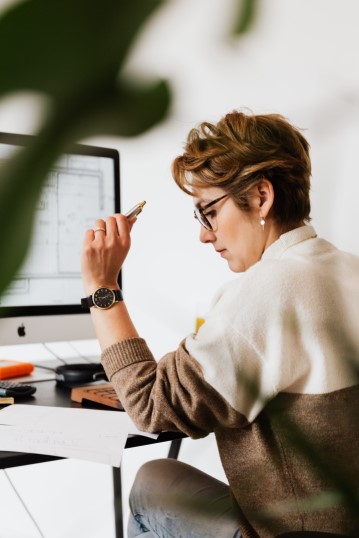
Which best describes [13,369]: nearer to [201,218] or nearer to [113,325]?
[113,325]

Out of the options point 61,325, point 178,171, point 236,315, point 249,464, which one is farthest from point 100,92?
point 61,325

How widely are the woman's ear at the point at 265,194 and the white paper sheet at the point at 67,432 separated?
0.39 m

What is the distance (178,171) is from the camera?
3.51 ft

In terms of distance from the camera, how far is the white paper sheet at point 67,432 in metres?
0.80

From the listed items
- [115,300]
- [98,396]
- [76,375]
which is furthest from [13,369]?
[115,300]

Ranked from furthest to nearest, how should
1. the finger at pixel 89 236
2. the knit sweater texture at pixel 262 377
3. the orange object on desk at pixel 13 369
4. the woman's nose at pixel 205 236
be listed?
the orange object on desk at pixel 13 369
the woman's nose at pixel 205 236
the finger at pixel 89 236
the knit sweater texture at pixel 262 377

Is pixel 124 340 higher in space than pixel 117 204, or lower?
lower

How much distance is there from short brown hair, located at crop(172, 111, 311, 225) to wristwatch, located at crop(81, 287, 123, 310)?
22 centimetres

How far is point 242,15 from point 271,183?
846 mm

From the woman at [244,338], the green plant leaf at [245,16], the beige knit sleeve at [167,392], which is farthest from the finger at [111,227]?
the green plant leaf at [245,16]

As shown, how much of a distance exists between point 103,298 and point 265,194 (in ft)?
1.05

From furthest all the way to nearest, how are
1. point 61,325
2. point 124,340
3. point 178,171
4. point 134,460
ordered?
1. point 134,460
2. point 61,325
3. point 178,171
4. point 124,340

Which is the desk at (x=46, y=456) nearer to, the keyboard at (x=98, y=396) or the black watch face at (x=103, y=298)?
the keyboard at (x=98, y=396)

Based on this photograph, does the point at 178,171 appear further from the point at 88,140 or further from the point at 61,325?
the point at 88,140
